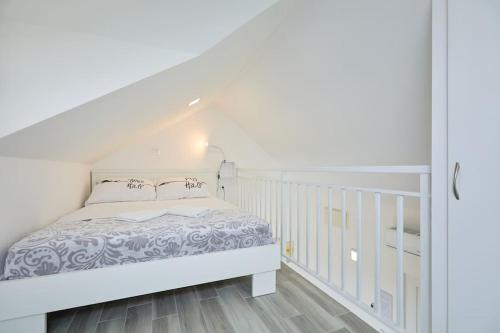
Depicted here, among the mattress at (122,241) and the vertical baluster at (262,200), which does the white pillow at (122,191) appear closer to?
the mattress at (122,241)

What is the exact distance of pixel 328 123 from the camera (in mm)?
2279

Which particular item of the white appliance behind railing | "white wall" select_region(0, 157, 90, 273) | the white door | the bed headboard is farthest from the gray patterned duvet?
the bed headboard

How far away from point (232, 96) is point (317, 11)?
186cm

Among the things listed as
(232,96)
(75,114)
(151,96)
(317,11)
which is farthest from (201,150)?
(317,11)

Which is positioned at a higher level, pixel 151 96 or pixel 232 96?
pixel 232 96

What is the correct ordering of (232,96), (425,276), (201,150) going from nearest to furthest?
1. (425,276)
2. (232,96)
3. (201,150)

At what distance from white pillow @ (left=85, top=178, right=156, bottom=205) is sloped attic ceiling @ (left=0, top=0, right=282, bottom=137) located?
65.0 inches

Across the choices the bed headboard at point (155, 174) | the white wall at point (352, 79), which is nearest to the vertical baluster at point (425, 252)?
the white wall at point (352, 79)

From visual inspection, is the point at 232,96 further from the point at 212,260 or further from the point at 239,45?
the point at 212,260

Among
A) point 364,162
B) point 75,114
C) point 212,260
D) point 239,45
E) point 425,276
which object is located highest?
point 239,45

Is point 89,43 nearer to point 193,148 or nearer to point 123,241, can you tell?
point 123,241

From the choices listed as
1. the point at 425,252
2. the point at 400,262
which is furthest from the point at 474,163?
the point at 400,262

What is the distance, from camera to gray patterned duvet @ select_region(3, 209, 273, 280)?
1.22 metres

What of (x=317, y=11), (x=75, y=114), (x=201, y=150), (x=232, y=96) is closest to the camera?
(x=75, y=114)
